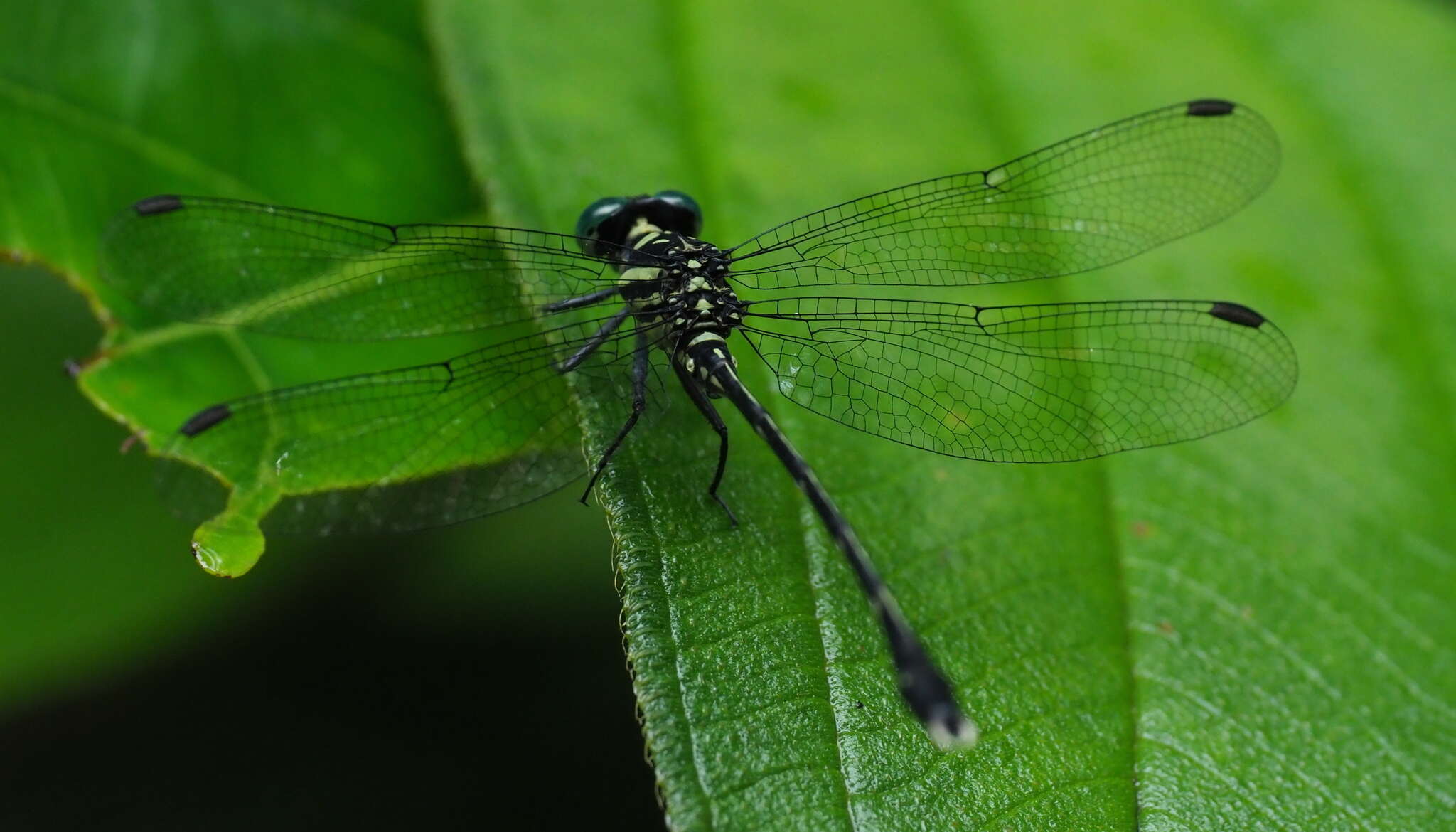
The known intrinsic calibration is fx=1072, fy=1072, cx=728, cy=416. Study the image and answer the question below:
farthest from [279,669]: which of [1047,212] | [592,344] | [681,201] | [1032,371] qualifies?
[1047,212]

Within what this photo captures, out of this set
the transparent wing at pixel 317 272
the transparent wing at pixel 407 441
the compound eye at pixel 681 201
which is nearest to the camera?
the transparent wing at pixel 407 441

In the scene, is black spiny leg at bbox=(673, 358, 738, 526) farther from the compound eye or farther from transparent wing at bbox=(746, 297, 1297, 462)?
the compound eye

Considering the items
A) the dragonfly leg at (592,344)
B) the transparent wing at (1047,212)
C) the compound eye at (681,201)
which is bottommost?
the dragonfly leg at (592,344)

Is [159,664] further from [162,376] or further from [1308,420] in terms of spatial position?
[1308,420]

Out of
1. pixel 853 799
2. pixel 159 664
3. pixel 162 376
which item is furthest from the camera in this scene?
pixel 159 664

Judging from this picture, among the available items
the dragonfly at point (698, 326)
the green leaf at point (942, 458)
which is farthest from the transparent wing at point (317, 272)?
the green leaf at point (942, 458)

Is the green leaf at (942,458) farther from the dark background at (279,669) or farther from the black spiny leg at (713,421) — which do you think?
the dark background at (279,669)

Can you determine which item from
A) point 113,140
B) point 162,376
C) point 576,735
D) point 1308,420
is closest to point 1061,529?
point 1308,420
